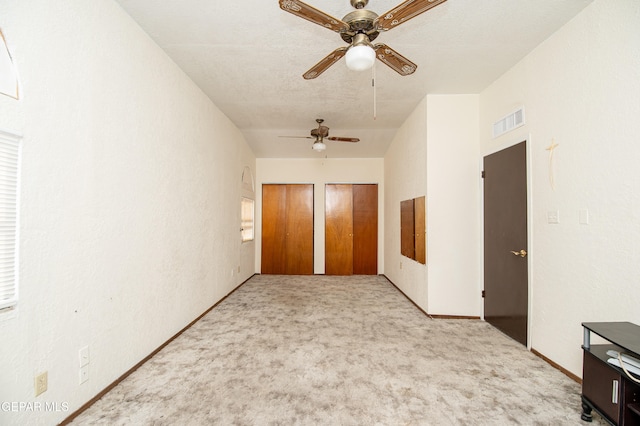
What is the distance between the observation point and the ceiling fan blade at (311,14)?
1.56 m

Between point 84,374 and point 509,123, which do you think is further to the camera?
point 509,123

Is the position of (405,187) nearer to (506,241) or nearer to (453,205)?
(453,205)

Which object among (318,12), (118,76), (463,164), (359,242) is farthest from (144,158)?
(359,242)

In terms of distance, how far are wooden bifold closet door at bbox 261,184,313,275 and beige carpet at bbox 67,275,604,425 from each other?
3.11 meters

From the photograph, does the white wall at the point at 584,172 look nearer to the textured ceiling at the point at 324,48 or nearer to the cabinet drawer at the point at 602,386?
the textured ceiling at the point at 324,48

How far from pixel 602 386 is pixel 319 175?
19.1ft

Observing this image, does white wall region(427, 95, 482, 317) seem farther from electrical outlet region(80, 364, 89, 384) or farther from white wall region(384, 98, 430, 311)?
electrical outlet region(80, 364, 89, 384)

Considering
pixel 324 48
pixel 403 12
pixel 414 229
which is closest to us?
pixel 403 12

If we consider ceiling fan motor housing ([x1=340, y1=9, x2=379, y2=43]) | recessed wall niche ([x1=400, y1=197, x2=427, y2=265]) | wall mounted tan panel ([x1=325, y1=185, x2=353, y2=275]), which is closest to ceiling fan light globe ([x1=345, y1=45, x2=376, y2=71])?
ceiling fan motor housing ([x1=340, y1=9, x2=379, y2=43])

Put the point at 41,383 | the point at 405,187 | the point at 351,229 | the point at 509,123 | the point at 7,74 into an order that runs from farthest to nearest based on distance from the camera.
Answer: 1. the point at 351,229
2. the point at 405,187
3. the point at 509,123
4. the point at 41,383
5. the point at 7,74

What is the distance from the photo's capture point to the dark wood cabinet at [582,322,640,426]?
4.85ft

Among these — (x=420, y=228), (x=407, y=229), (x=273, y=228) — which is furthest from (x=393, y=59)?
(x=273, y=228)

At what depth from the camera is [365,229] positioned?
266 inches

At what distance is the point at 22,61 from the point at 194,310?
9.07ft
